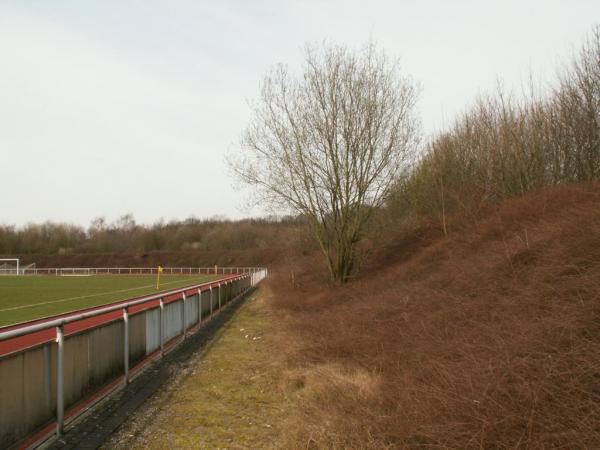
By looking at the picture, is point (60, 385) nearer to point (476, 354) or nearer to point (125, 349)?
point (125, 349)

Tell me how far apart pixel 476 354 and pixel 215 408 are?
3.61 m

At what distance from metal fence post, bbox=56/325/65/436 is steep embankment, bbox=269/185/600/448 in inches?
101

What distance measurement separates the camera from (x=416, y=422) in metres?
4.80

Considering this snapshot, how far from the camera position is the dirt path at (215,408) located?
585cm

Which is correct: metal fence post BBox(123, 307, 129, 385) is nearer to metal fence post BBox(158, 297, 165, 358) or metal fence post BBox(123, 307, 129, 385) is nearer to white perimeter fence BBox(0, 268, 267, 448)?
white perimeter fence BBox(0, 268, 267, 448)

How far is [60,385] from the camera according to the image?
227 inches

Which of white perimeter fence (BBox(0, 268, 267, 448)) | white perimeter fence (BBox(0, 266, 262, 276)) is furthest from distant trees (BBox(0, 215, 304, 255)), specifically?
white perimeter fence (BBox(0, 268, 267, 448))

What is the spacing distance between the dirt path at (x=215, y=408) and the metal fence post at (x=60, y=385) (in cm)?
60

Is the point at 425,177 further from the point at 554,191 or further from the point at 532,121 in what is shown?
the point at 554,191

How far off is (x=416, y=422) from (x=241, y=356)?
22.6 feet

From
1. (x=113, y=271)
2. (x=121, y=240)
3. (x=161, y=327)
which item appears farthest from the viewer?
(x=121, y=240)

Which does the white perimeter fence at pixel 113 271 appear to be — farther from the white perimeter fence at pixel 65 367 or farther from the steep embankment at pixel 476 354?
the white perimeter fence at pixel 65 367

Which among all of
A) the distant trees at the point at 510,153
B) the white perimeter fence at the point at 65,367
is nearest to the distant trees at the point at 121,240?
the distant trees at the point at 510,153

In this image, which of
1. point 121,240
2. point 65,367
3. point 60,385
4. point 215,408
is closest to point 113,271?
point 121,240
